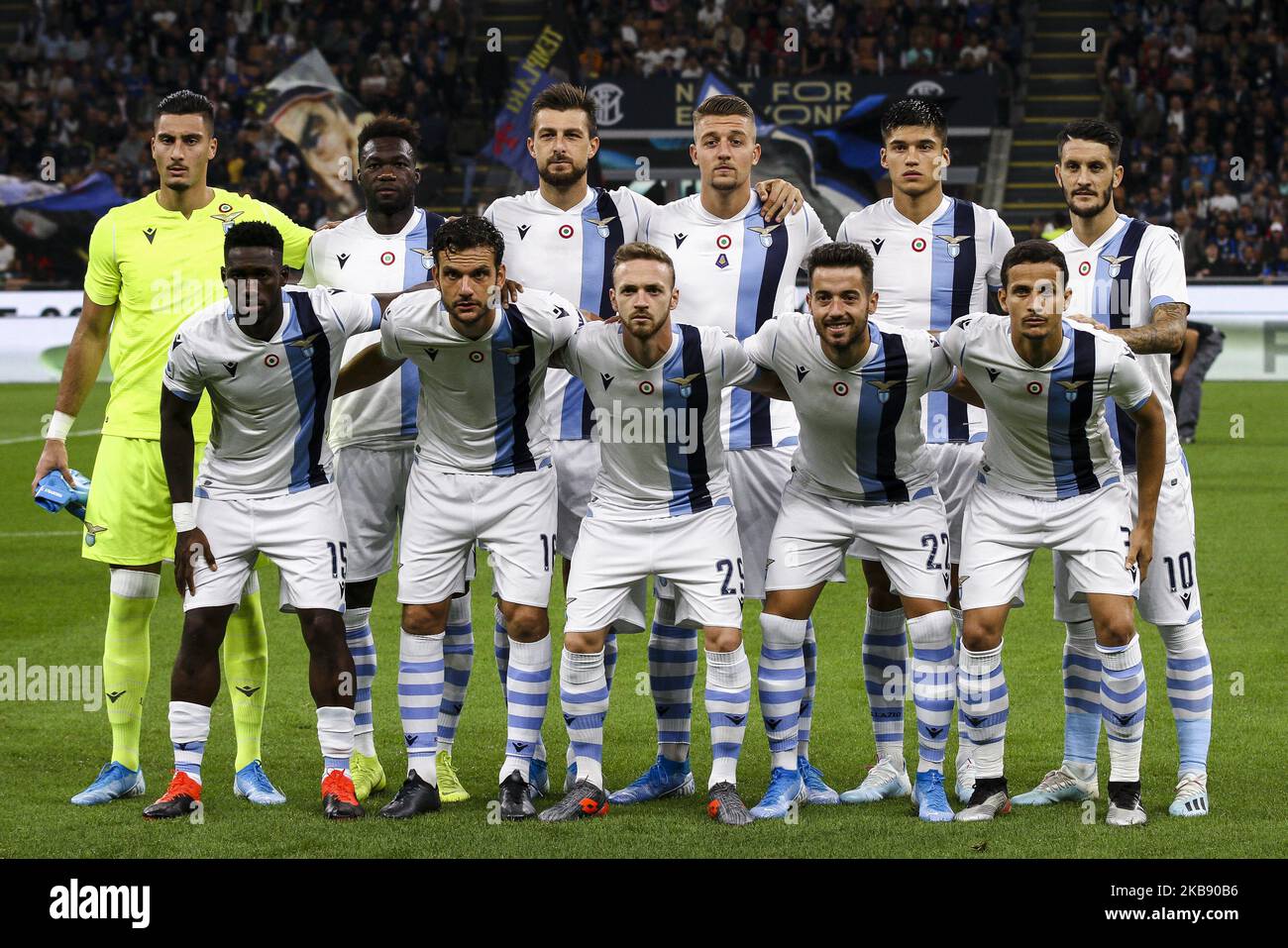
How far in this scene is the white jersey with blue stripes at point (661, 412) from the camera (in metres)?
5.38

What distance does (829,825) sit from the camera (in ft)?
17.1

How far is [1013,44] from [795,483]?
2248 cm

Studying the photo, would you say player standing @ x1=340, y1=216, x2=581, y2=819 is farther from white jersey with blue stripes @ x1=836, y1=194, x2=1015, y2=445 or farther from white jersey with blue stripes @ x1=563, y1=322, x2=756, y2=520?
white jersey with blue stripes @ x1=836, y1=194, x2=1015, y2=445

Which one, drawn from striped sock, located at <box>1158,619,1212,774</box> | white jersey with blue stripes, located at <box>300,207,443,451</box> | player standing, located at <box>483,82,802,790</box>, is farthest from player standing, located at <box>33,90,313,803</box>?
striped sock, located at <box>1158,619,1212,774</box>

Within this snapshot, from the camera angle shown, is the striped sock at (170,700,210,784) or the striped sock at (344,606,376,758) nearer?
the striped sock at (170,700,210,784)

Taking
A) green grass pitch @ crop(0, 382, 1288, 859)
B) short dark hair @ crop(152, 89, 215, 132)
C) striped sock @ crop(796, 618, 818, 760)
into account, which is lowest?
green grass pitch @ crop(0, 382, 1288, 859)

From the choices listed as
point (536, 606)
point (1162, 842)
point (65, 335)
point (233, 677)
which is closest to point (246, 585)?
point (233, 677)

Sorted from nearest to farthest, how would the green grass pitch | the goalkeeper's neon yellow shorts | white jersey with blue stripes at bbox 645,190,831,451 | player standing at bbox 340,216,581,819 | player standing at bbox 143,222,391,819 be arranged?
1. the green grass pitch
2. player standing at bbox 143,222,391,819
3. player standing at bbox 340,216,581,819
4. the goalkeeper's neon yellow shorts
5. white jersey with blue stripes at bbox 645,190,831,451

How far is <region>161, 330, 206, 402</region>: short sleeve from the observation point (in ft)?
17.1

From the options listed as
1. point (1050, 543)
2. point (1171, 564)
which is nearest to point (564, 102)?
point (1050, 543)

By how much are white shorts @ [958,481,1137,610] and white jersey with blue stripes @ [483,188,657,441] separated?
1477 millimetres

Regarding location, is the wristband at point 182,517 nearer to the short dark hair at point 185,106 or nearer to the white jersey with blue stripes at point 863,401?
the short dark hair at point 185,106

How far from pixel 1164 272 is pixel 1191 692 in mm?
1374

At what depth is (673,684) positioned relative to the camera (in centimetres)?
574
